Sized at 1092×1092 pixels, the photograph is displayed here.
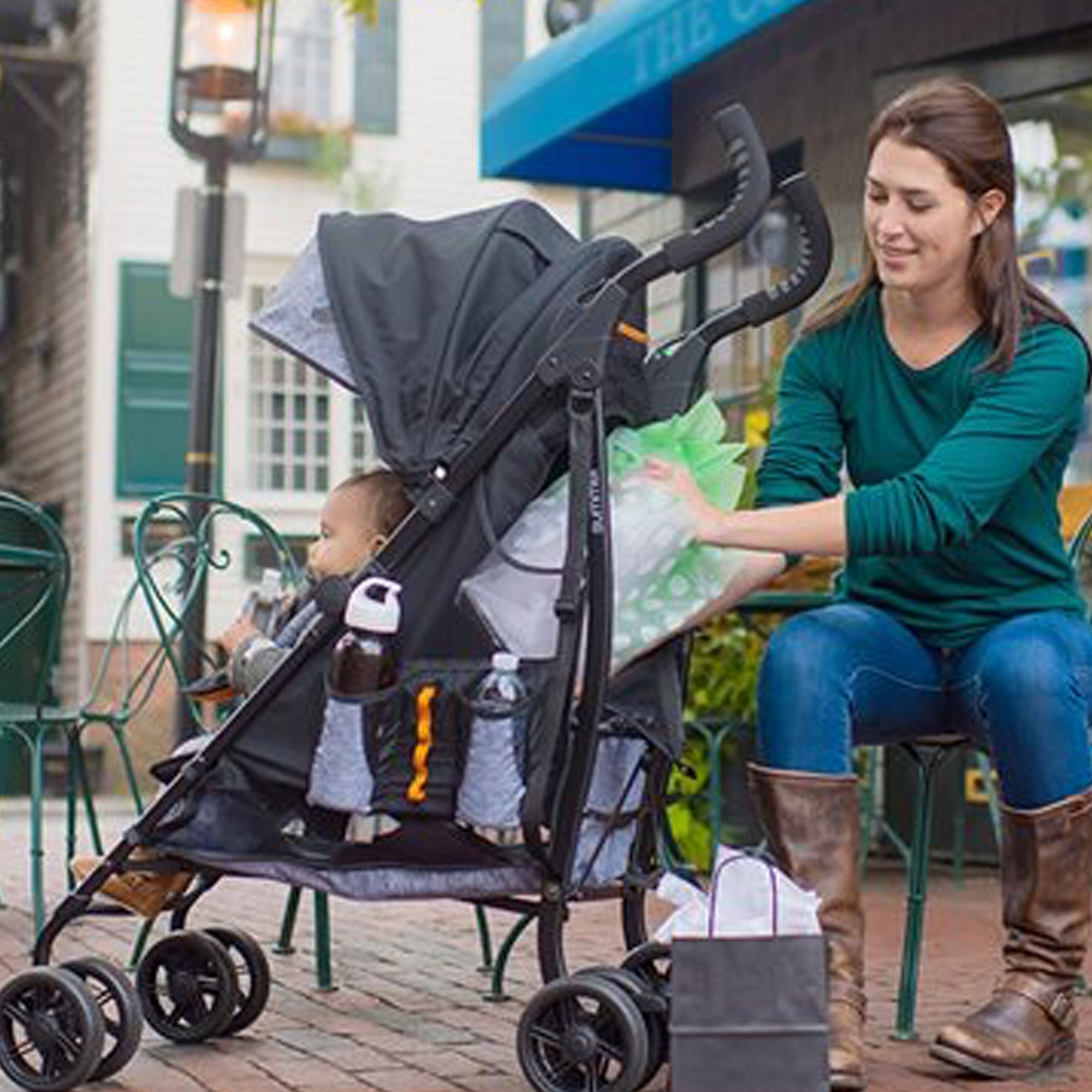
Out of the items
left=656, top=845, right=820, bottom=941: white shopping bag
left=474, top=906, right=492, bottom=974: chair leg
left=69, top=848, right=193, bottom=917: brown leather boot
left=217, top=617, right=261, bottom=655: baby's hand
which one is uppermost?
left=217, top=617, right=261, bottom=655: baby's hand

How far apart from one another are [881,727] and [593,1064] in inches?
29.6

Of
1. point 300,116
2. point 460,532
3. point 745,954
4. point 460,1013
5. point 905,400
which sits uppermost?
point 300,116

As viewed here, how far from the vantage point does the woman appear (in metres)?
3.44

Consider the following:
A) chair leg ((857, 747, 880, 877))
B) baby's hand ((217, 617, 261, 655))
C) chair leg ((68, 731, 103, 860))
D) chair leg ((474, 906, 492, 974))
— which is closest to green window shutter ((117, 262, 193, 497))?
chair leg ((857, 747, 880, 877))

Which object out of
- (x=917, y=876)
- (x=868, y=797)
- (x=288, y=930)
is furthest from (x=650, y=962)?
(x=868, y=797)

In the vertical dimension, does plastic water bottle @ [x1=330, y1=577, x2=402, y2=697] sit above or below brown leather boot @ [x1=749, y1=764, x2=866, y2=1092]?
above

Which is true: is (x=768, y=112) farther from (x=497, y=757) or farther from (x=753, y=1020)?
(x=753, y=1020)

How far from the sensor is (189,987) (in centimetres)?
389

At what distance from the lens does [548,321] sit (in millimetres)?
3453

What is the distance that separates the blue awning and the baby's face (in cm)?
393

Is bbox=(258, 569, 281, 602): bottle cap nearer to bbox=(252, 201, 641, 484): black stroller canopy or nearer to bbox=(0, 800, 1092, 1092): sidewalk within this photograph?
bbox=(252, 201, 641, 484): black stroller canopy

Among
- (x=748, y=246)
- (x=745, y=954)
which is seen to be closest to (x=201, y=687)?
(x=745, y=954)

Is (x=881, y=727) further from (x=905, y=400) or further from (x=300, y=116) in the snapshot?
(x=300, y=116)

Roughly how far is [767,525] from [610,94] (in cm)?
553
